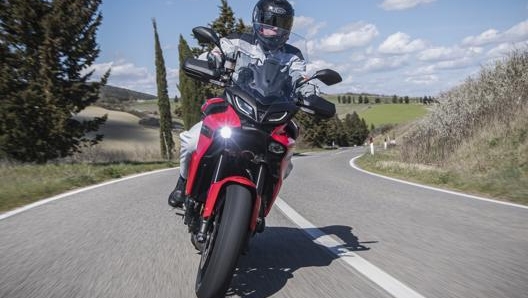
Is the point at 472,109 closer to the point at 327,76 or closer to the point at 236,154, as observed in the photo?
the point at 327,76

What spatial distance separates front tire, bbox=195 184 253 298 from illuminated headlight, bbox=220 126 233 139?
35 cm

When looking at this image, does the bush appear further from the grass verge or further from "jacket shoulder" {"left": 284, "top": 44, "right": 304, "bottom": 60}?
"jacket shoulder" {"left": 284, "top": 44, "right": 304, "bottom": 60}

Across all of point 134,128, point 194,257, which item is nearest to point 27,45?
point 194,257

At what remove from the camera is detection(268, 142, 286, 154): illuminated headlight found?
361cm

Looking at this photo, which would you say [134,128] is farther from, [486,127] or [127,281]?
[127,281]

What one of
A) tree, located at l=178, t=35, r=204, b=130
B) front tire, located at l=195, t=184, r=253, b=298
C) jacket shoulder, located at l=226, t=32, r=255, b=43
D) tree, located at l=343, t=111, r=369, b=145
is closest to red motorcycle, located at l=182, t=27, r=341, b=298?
front tire, located at l=195, t=184, r=253, b=298

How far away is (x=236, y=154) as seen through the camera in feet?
11.5

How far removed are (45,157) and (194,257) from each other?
18.9 m

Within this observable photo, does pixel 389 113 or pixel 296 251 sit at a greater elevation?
pixel 389 113

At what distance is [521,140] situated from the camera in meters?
12.3

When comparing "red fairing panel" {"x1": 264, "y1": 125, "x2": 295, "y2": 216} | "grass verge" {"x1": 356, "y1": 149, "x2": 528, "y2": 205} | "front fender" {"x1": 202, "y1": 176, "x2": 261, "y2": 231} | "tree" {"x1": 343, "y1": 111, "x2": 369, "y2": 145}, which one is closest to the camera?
"front fender" {"x1": 202, "y1": 176, "x2": 261, "y2": 231}

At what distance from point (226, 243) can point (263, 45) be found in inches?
73.6

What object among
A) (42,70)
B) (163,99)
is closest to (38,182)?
(42,70)

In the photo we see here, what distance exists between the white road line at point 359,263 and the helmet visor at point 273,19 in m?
1.99
